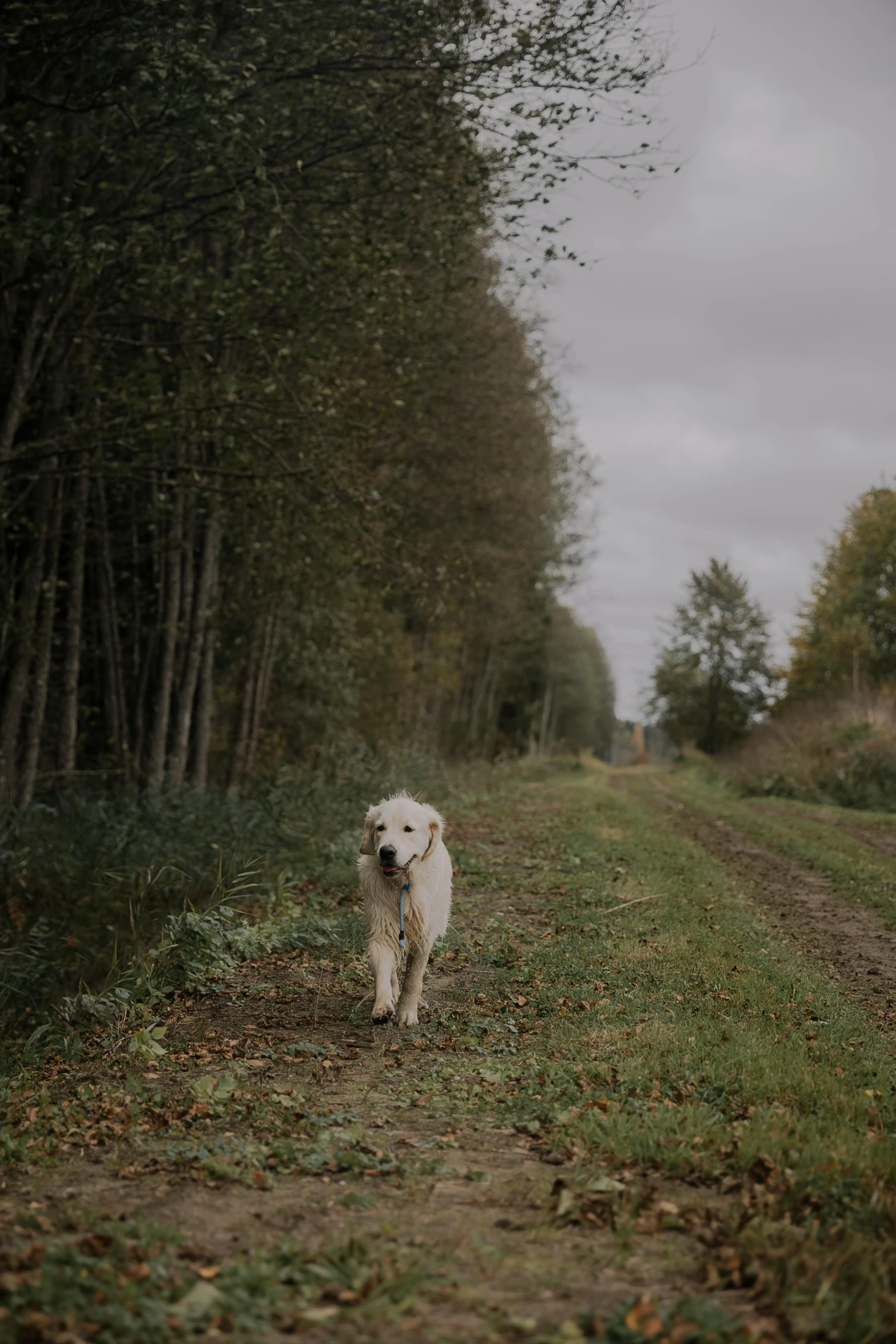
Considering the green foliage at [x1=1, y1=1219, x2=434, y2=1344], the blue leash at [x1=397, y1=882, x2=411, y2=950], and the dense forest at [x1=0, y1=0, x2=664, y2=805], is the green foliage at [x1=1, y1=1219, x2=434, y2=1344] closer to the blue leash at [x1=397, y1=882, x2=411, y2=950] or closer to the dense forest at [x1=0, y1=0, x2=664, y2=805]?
the blue leash at [x1=397, y1=882, x2=411, y2=950]

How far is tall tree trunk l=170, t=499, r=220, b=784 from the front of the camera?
15.7 meters

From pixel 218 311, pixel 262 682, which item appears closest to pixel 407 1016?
pixel 218 311

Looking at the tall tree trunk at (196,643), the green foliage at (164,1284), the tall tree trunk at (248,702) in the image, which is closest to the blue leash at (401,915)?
the green foliage at (164,1284)

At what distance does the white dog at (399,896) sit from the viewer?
7070 mm

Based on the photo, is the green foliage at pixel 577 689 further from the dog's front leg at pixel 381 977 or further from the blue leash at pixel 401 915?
the dog's front leg at pixel 381 977

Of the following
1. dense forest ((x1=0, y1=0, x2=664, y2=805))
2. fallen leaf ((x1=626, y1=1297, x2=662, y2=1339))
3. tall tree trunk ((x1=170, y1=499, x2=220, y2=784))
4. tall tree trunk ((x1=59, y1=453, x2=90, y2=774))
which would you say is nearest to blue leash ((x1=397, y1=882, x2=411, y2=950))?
fallen leaf ((x1=626, y1=1297, x2=662, y2=1339))

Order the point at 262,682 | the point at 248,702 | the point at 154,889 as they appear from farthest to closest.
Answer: the point at 262,682, the point at 248,702, the point at 154,889

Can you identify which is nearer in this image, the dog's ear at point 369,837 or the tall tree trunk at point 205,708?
the dog's ear at point 369,837

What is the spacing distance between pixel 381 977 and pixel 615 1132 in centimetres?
228

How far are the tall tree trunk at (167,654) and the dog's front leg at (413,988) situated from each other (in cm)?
852

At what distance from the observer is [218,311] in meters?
11.7

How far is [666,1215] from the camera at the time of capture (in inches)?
169

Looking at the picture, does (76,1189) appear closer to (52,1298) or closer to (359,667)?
(52,1298)

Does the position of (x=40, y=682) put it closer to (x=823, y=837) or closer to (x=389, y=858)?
(x=389, y=858)
